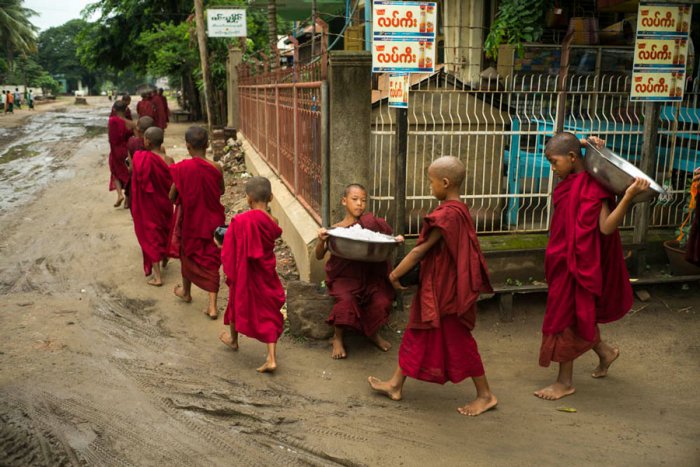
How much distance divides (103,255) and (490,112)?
16.0 ft

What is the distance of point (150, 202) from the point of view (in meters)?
6.86

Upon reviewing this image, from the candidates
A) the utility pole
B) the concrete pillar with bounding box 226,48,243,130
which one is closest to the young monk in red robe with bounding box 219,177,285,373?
the utility pole

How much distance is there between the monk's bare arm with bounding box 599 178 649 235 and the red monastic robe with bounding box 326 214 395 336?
1.65 m

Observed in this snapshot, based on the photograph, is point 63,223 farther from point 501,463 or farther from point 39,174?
point 501,463

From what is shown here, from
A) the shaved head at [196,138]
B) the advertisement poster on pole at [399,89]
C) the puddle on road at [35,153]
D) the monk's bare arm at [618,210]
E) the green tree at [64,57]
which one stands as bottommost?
the puddle on road at [35,153]

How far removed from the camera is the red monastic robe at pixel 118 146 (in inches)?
407

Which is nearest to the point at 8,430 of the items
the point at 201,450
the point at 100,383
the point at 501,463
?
the point at 100,383

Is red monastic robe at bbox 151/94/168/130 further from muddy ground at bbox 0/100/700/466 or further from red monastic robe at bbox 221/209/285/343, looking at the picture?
red monastic robe at bbox 221/209/285/343

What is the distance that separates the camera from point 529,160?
654 centimetres

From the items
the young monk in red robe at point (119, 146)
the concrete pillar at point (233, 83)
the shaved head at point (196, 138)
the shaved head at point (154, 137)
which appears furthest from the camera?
the concrete pillar at point (233, 83)

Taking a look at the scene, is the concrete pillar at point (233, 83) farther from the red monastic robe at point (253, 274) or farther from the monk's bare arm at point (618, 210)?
the monk's bare arm at point (618, 210)

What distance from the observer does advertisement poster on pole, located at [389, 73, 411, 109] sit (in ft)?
17.2

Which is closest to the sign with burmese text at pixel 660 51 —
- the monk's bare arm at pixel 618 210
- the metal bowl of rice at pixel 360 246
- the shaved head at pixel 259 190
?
the monk's bare arm at pixel 618 210

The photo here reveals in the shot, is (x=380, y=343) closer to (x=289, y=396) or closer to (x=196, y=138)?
(x=289, y=396)
